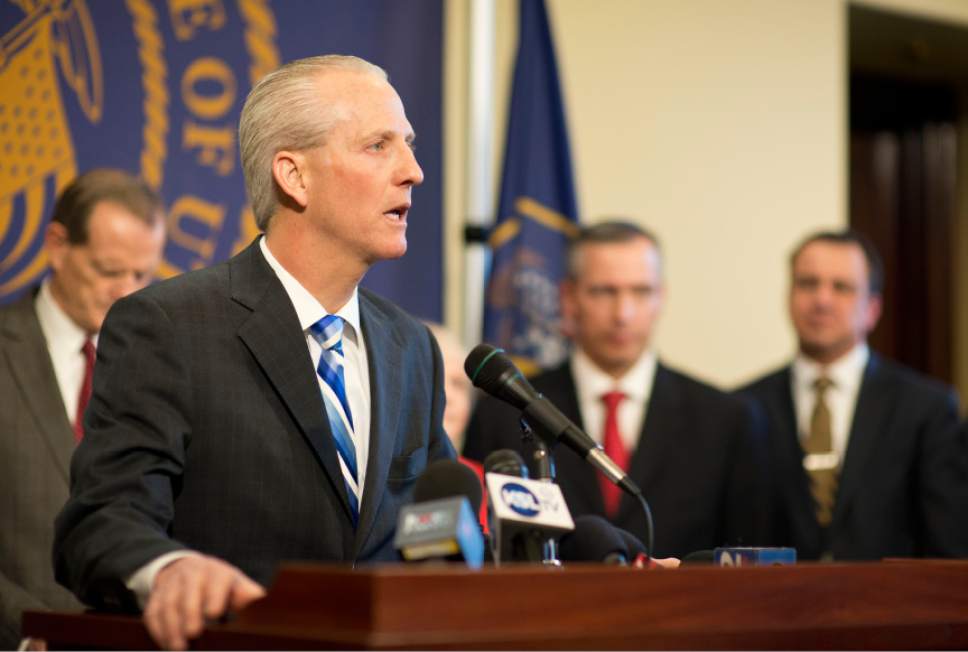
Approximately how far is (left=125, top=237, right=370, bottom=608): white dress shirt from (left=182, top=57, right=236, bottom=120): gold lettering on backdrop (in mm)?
2174

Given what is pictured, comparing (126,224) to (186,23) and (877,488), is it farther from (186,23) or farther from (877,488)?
(877,488)

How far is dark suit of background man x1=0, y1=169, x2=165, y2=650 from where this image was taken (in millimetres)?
3486

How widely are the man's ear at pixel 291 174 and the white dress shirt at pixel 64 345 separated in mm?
1344

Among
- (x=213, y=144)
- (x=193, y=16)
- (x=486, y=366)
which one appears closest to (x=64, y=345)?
(x=213, y=144)

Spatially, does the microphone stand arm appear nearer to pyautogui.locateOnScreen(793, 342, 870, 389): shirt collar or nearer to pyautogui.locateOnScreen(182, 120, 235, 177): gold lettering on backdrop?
pyautogui.locateOnScreen(182, 120, 235, 177): gold lettering on backdrop

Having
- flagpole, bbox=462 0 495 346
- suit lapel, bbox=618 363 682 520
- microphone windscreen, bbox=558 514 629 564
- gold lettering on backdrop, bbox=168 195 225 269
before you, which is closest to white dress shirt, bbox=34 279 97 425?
gold lettering on backdrop, bbox=168 195 225 269

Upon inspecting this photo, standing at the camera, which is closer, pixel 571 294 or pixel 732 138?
pixel 571 294

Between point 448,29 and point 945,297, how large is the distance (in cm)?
437

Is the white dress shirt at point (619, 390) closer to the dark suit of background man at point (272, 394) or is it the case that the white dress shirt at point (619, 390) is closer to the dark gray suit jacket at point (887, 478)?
the dark gray suit jacket at point (887, 478)

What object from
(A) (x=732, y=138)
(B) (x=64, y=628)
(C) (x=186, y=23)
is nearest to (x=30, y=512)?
(B) (x=64, y=628)

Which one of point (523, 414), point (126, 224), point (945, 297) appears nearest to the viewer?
point (523, 414)

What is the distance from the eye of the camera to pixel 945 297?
878 centimetres

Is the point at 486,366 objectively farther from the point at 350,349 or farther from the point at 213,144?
the point at 213,144

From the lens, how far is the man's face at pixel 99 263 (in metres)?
3.85
